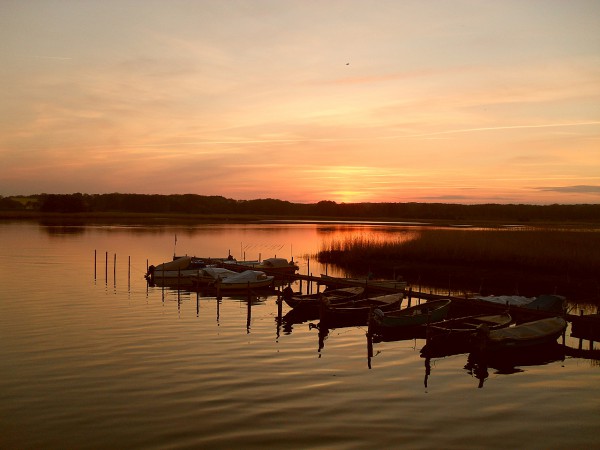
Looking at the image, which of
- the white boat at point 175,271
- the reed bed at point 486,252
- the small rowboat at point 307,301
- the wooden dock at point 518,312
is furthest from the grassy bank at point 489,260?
the white boat at point 175,271

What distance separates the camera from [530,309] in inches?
981

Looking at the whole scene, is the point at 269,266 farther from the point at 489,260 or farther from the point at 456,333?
the point at 456,333

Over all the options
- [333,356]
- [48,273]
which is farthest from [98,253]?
[333,356]

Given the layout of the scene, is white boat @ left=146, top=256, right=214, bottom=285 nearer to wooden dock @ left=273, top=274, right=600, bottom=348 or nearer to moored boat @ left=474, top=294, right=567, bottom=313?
wooden dock @ left=273, top=274, right=600, bottom=348

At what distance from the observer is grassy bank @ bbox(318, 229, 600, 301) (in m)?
39.2

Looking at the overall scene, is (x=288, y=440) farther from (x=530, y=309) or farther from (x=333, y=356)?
(x=530, y=309)

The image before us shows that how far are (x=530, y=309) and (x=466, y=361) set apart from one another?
6521mm

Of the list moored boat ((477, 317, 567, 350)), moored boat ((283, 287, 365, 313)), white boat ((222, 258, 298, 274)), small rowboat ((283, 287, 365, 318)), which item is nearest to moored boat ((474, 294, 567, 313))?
moored boat ((477, 317, 567, 350))

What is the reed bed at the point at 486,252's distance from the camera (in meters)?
42.1

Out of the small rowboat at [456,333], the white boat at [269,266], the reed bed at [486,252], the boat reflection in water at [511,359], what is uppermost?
the reed bed at [486,252]

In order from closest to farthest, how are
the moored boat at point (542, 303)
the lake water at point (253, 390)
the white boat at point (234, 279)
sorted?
the lake water at point (253, 390), the moored boat at point (542, 303), the white boat at point (234, 279)

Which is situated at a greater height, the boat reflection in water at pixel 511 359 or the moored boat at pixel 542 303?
the moored boat at pixel 542 303

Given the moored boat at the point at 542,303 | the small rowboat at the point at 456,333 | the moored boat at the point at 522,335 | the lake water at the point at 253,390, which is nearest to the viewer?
the lake water at the point at 253,390

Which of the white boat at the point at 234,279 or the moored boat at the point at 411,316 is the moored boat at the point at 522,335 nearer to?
the moored boat at the point at 411,316
